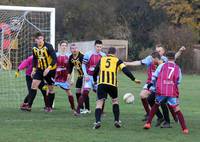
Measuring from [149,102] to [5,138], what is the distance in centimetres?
418

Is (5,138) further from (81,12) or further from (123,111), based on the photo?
(81,12)

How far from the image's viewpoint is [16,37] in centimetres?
1947

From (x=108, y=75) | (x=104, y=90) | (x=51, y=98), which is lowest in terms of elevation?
(x=51, y=98)

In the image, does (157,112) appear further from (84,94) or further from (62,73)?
(62,73)

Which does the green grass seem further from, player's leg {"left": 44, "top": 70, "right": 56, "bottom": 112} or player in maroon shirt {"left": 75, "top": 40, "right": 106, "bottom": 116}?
player in maroon shirt {"left": 75, "top": 40, "right": 106, "bottom": 116}

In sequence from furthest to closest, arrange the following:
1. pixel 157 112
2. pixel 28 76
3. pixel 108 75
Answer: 1. pixel 28 76
2. pixel 157 112
3. pixel 108 75

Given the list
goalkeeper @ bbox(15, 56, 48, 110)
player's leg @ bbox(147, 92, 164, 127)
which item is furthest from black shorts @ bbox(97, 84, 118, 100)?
goalkeeper @ bbox(15, 56, 48, 110)

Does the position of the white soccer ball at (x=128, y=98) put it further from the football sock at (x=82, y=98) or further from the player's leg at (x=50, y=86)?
the football sock at (x=82, y=98)

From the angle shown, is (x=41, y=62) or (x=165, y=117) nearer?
(x=165, y=117)

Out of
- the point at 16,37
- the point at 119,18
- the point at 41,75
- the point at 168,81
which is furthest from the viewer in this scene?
the point at 119,18

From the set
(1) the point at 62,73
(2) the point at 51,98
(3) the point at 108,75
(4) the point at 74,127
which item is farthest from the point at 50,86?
(3) the point at 108,75

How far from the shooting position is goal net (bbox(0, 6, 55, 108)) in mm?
17266

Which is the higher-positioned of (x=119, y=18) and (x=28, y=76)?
(x=119, y=18)

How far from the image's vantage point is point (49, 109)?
1580 cm
